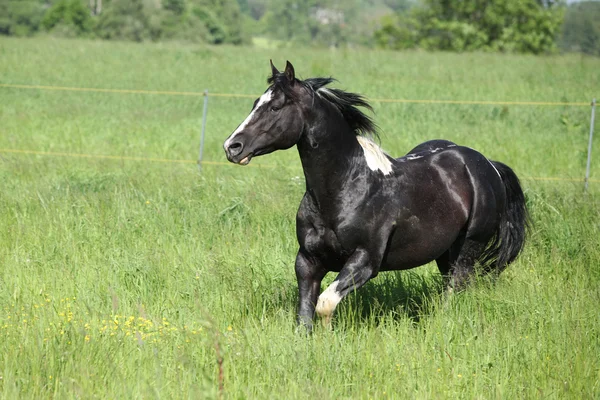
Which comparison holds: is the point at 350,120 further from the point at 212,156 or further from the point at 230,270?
the point at 212,156

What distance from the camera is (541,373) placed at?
13.5 feet

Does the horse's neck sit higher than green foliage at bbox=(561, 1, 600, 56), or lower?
lower

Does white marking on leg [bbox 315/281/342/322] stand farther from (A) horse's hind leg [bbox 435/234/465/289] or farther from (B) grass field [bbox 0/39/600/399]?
(A) horse's hind leg [bbox 435/234/465/289]

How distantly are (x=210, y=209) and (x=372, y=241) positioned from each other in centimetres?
342

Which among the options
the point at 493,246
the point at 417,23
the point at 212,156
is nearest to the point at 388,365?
the point at 493,246

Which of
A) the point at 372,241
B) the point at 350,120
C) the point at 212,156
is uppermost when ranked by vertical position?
the point at 350,120

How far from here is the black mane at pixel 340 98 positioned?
473 cm

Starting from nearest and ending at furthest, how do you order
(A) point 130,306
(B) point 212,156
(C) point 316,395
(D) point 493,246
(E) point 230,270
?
(C) point 316,395 < (A) point 130,306 < (E) point 230,270 < (D) point 493,246 < (B) point 212,156

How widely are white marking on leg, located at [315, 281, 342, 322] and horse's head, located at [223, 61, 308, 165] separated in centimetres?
96

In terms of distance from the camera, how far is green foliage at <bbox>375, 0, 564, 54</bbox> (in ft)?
152

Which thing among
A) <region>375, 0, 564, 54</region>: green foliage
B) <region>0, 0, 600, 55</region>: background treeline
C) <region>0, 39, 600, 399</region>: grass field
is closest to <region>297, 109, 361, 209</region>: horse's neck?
<region>0, 39, 600, 399</region>: grass field

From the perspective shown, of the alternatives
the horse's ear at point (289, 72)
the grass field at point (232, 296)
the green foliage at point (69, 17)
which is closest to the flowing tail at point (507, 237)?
the grass field at point (232, 296)

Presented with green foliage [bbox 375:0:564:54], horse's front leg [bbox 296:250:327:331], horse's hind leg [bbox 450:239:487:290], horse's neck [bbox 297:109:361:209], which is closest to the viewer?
horse's neck [bbox 297:109:361:209]

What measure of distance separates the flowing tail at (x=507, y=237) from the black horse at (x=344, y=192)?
74 cm
